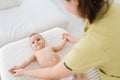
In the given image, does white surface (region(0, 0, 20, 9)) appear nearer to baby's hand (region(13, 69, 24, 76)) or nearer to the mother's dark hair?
baby's hand (region(13, 69, 24, 76))

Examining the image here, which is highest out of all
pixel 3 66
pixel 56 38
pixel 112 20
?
pixel 112 20

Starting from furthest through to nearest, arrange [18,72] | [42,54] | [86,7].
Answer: [42,54] → [18,72] → [86,7]

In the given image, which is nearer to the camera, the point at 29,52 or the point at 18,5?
the point at 29,52

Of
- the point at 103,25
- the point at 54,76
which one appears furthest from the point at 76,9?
the point at 54,76

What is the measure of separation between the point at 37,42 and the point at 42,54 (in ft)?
0.32

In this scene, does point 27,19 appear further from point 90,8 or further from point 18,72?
point 90,8

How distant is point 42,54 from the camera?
1575mm

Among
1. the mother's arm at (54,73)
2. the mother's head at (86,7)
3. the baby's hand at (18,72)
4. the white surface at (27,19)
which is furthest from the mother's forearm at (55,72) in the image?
the white surface at (27,19)

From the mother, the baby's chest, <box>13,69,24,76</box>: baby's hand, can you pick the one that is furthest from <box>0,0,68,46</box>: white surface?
the mother

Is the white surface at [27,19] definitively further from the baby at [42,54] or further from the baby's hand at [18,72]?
the baby's hand at [18,72]

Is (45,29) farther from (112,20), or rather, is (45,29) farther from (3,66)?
(112,20)

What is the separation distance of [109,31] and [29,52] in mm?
837

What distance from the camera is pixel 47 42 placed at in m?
1.70

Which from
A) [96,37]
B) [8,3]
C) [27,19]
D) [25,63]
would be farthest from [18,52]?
[96,37]
